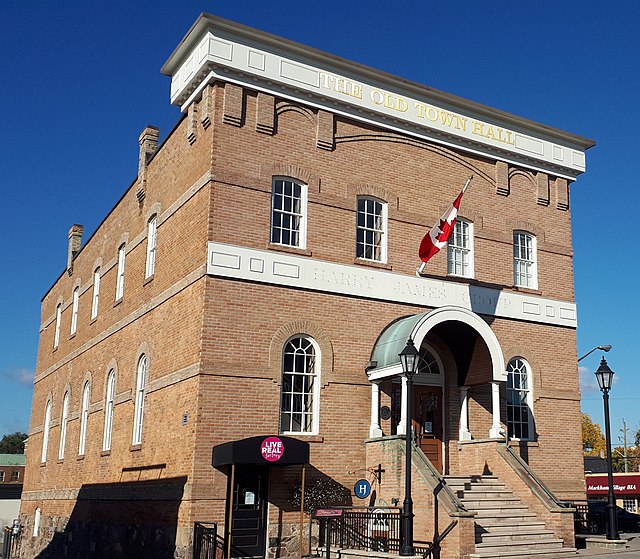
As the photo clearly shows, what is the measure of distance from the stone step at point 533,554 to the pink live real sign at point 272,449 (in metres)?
4.32

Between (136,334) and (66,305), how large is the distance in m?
12.1

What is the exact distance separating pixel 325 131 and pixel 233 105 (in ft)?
8.48

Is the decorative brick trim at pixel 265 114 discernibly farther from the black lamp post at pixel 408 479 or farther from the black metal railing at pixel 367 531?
the black metal railing at pixel 367 531

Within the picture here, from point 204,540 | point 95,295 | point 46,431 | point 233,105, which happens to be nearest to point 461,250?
point 233,105

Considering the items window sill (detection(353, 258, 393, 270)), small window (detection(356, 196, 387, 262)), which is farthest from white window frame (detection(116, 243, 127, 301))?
window sill (detection(353, 258, 393, 270))

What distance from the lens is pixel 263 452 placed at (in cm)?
1627

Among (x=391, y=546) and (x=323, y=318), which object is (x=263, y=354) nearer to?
(x=323, y=318)

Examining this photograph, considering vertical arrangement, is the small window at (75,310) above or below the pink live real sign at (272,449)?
above

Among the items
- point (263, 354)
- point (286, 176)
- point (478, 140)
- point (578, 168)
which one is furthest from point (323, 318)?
point (578, 168)

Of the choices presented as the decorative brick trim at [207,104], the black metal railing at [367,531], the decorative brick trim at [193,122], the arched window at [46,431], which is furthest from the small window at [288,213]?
the arched window at [46,431]

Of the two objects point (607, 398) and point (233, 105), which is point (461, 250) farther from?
point (233, 105)

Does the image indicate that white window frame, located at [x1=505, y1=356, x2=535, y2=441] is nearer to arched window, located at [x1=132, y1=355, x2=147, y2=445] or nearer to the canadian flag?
the canadian flag

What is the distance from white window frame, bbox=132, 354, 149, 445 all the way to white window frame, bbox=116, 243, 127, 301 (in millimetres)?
3917

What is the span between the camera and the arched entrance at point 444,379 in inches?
756
